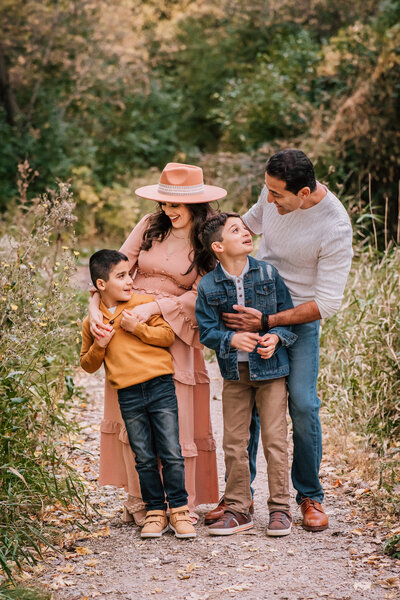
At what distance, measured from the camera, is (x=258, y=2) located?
54.4 ft

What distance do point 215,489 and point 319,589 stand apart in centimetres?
93

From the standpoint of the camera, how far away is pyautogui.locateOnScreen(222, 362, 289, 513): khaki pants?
362cm

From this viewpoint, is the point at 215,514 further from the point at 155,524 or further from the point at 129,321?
the point at 129,321

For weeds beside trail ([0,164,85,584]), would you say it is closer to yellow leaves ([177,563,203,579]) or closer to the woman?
the woman

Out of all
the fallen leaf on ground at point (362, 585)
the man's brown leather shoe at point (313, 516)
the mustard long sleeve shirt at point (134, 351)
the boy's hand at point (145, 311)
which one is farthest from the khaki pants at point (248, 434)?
the fallen leaf on ground at point (362, 585)

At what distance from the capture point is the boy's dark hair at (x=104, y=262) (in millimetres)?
3658

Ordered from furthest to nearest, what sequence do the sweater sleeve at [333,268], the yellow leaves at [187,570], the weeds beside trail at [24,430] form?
the sweater sleeve at [333,268], the weeds beside trail at [24,430], the yellow leaves at [187,570]

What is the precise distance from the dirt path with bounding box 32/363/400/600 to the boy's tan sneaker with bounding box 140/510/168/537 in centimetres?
4

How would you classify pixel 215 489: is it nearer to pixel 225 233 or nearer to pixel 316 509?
pixel 316 509

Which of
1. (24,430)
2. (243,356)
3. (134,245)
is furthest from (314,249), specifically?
(24,430)

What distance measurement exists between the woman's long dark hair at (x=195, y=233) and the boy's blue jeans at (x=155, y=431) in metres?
0.59

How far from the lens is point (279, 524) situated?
364 cm

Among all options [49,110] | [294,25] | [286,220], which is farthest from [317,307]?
[294,25]

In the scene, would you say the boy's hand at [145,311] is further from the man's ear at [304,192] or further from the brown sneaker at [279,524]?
the brown sneaker at [279,524]
